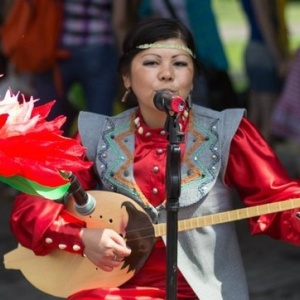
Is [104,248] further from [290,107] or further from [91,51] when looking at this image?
[290,107]

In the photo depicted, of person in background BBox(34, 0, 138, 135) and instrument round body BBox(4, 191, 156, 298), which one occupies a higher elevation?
instrument round body BBox(4, 191, 156, 298)

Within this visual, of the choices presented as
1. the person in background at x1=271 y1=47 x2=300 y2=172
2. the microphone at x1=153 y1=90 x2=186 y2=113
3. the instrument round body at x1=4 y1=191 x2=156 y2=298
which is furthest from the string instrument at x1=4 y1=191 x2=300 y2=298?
the person in background at x1=271 y1=47 x2=300 y2=172

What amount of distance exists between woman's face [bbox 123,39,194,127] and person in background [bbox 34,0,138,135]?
2.22 m

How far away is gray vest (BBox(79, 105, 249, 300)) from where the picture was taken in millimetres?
3342

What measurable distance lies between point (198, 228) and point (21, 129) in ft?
2.24

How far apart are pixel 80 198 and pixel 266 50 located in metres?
3.27

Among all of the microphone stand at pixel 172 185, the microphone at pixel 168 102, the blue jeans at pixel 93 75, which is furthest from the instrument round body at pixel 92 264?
the blue jeans at pixel 93 75

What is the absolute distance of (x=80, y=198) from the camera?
3.29 m

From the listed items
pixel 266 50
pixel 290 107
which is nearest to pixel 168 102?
pixel 290 107

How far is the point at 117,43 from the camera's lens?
18.6 ft

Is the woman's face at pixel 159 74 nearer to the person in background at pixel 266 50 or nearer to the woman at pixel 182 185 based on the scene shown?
the woman at pixel 182 185

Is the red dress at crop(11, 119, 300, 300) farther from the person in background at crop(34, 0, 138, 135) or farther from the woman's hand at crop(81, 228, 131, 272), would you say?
the person in background at crop(34, 0, 138, 135)

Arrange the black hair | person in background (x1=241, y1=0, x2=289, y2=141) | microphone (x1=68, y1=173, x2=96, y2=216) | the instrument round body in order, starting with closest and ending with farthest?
1. microphone (x1=68, y1=173, x2=96, y2=216)
2. the instrument round body
3. the black hair
4. person in background (x1=241, y1=0, x2=289, y2=141)

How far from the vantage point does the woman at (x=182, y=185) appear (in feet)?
10.9
